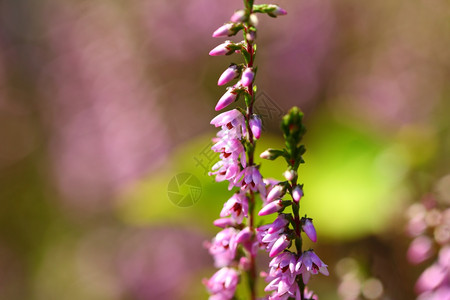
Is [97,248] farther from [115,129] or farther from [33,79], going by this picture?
[33,79]

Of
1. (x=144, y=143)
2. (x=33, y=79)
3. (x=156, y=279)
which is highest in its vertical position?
(x=33, y=79)

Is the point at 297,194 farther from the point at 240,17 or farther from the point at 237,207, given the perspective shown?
the point at 240,17

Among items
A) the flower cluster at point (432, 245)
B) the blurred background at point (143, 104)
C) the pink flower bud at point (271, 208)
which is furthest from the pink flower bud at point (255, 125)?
the blurred background at point (143, 104)

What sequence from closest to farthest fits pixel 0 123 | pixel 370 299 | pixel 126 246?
pixel 370 299, pixel 126 246, pixel 0 123

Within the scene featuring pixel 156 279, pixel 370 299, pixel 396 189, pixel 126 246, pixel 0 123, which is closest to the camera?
pixel 370 299

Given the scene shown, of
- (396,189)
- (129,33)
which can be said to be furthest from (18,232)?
(396,189)

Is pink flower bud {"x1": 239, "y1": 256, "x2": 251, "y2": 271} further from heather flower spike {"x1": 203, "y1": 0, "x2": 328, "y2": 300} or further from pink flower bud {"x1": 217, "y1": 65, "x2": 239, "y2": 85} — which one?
pink flower bud {"x1": 217, "y1": 65, "x2": 239, "y2": 85}
